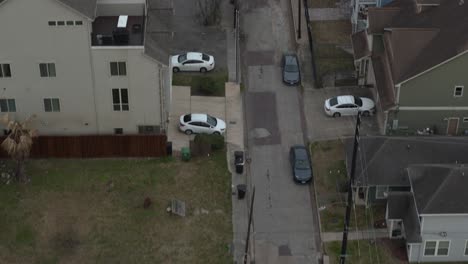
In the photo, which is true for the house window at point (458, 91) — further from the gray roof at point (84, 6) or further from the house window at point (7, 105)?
the house window at point (7, 105)

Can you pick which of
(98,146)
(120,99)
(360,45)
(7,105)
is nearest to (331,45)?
(360,45)

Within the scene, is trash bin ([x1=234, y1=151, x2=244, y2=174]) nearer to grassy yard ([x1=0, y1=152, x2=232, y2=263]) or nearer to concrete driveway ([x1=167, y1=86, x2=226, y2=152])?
grassy yard ([x1=0, y1=152, x2=232, y2=263])

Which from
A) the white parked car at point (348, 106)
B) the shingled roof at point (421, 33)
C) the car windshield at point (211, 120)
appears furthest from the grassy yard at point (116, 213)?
the shingled roof at point (421, 33)

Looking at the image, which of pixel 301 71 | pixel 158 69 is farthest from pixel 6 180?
pixel 301 71

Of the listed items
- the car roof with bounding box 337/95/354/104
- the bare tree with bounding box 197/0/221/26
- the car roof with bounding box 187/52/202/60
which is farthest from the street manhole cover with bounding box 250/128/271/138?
the bare tree with bounding box 197/0/221/26

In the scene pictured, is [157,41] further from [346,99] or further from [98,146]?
[346,99]

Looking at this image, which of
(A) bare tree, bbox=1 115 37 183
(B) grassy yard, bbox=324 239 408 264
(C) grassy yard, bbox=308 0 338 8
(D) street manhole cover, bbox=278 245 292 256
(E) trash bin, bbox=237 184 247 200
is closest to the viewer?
(B) grassy yard, bbox=324 239 408 264
